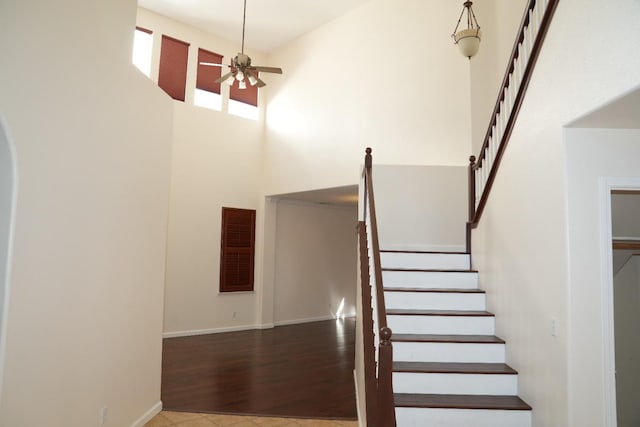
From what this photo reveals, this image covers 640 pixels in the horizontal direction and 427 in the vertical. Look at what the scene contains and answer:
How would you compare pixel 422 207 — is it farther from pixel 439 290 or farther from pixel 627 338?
pixel 627 338

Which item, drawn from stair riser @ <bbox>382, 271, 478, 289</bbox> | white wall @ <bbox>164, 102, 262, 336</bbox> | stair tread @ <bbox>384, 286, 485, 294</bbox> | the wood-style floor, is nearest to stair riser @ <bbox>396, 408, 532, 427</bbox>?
the wood-style floor

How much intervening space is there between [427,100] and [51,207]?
16.9 ft

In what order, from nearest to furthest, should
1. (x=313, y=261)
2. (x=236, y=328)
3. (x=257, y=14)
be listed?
(x=257, y=14), (x=236, y=328), (x=313, y=261)

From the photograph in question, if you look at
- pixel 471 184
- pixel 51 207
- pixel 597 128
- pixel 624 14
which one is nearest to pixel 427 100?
pixel 471 184

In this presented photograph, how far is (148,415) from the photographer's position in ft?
13.0

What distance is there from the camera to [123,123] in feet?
11.5

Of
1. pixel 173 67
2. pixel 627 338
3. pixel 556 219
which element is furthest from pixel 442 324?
pixel 173 67

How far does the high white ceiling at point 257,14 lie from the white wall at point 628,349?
5.64 metres

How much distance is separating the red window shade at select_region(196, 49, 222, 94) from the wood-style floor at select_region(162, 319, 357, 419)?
178 inches

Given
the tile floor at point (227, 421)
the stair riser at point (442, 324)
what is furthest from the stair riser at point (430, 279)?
the tile floor at point (227, 421)

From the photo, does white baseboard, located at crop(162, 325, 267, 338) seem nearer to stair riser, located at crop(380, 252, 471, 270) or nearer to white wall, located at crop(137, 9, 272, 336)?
white wall, located at crop(137, 9, 272, 336)

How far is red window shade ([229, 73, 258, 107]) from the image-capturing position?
28.1 feet

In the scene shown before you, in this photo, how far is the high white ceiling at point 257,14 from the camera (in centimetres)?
729

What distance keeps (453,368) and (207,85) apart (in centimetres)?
667
